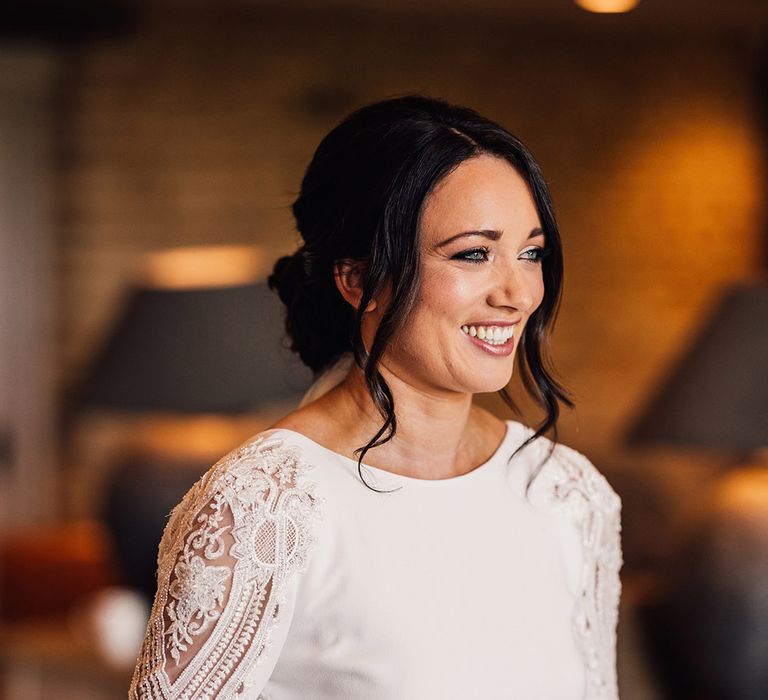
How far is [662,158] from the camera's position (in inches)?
229

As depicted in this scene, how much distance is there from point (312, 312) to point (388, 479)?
0.26m

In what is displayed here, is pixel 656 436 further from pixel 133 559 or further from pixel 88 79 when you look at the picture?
pixel 88 79

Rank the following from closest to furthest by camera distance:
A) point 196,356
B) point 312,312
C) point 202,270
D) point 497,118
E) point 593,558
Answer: point 312,312 → point 593,558 → point 196,356 → point 202,270 → point 497,118

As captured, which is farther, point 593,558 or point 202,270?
point 202,270

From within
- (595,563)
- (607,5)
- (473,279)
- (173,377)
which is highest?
(607,5)

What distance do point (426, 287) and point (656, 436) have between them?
1.49 meters

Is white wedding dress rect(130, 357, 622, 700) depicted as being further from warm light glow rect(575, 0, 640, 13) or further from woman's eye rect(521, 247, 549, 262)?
warm light glow rect(575, 0, 640, 13)

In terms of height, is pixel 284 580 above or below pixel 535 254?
below

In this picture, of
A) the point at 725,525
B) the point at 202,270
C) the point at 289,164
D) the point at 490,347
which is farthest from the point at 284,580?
the point at 289,164

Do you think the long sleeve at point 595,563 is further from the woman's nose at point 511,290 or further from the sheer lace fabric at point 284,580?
the woman's nose at point 511,290

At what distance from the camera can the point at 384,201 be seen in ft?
5.13

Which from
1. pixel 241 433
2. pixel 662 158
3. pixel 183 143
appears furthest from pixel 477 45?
pixel 241 433

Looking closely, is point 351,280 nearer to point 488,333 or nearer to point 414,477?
point 488,333

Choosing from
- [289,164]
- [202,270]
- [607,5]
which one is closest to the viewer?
[202,270]
